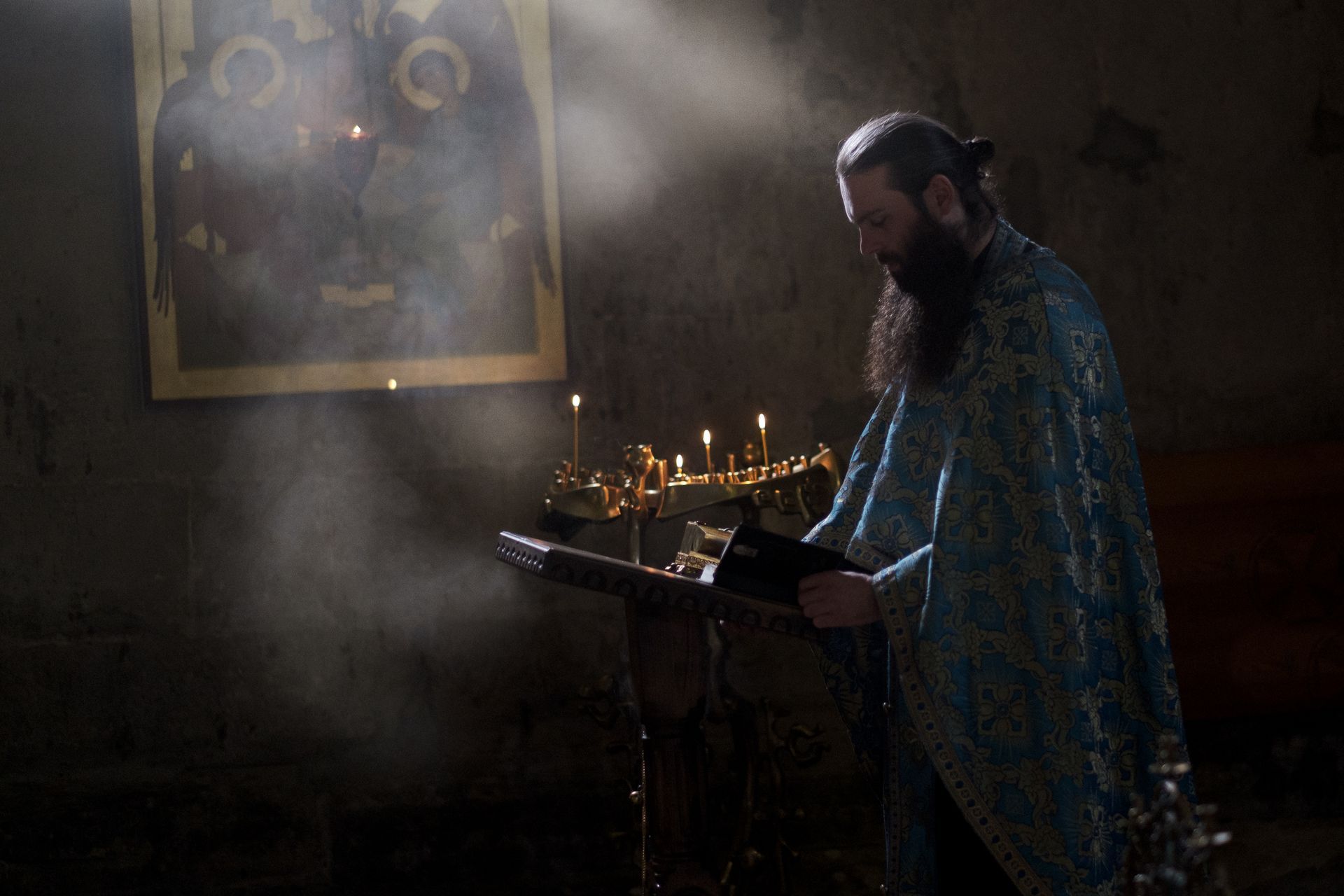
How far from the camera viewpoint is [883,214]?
2121 millimetres

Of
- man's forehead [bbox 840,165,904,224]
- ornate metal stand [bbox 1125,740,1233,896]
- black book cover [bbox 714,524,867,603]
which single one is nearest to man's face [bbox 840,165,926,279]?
man's forehead [bbox 840,165,904,224]

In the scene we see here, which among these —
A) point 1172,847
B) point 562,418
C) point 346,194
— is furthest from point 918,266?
point 346,194

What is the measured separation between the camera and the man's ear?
2.11 metres

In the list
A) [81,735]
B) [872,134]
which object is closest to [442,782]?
[81,735]

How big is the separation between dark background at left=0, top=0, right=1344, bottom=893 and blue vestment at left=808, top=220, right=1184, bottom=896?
1670 millimetres

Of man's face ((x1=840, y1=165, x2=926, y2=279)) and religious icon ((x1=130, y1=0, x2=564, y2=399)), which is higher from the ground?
religious icon ((x1=130, y1=0, x2=564, y2=399))

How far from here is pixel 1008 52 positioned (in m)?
4.02

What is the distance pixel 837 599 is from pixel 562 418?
201 centimetres

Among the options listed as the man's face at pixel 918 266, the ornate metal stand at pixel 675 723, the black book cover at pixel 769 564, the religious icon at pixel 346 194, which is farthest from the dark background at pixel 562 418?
the man's face at pixel 918 266

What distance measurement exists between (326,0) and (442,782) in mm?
2563

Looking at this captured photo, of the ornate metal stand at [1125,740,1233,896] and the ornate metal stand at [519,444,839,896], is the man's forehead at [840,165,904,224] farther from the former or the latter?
Result: the ornate metal stand at [1125,740,1233,896]

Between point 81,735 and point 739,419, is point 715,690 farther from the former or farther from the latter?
point 81,735

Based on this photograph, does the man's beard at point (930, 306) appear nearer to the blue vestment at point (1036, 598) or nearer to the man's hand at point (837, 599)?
the blue vestment at point (1036, 598)

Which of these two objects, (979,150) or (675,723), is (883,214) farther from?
(675,723)
